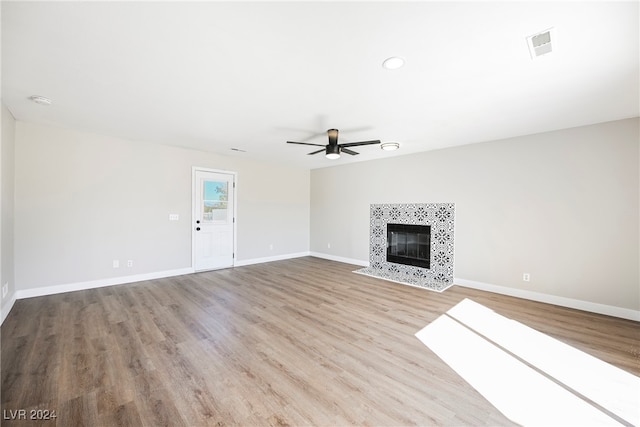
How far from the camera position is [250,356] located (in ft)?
7.70

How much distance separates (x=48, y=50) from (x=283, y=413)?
3.23 metres

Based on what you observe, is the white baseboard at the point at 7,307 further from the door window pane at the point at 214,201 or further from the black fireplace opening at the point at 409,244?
the black fireplace opening at the point at 409,244

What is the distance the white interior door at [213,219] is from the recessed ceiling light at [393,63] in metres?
4.51

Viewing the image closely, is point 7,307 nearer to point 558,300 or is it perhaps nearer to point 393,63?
point 393,63

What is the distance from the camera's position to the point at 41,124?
3793 millimetres

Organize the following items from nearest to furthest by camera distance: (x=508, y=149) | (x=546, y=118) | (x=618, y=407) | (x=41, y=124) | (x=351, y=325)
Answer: (x=618, y=407), (x=351, y=325), (x=546, y=118), (x=41, y=124), (x=508, y=149)

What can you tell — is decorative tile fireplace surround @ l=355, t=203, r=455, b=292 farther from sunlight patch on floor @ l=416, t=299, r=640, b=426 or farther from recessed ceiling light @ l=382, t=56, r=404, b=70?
recessed ceiling light @ l=382, t=56, r=404, b=70

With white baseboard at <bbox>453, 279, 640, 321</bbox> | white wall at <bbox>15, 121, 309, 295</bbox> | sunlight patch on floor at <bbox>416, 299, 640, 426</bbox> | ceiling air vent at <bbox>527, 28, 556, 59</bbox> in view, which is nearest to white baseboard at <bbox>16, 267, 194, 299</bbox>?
white wall at <bbox>15, 121, 309, 295</bbox>

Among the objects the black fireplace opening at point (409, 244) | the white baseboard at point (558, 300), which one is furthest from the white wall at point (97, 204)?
the white baseboard at point (558, 300)

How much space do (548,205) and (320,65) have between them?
3912 mm

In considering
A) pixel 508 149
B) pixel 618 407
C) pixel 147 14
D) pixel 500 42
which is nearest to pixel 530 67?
pixel 500 42

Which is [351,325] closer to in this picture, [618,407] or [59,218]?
[618,407]

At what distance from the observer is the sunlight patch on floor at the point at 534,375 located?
1.71 m

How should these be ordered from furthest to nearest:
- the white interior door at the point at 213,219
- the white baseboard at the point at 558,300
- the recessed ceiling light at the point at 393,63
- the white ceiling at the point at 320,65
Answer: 1. the white interior door at the point at 213,219
2. the white baseboard at the point at 558,300
3. the recessed ceiling light at the point at 393,63
4. the white ceiling at the point at 320,65
